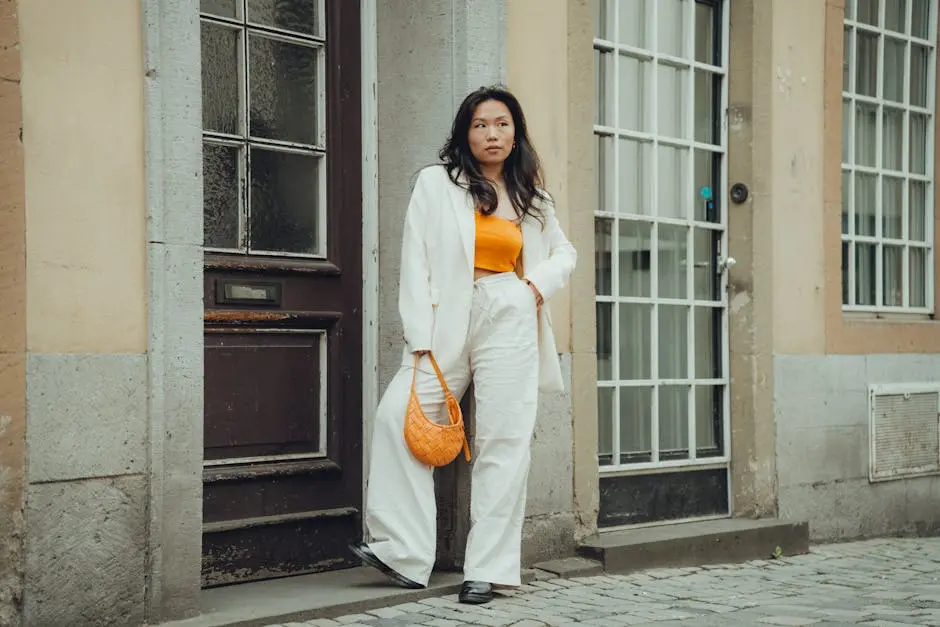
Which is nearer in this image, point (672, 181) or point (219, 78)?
point (219, 78)

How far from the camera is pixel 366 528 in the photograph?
238 inches

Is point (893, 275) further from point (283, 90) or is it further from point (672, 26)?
point (283, 90)

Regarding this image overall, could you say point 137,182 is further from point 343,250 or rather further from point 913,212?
point 913,212

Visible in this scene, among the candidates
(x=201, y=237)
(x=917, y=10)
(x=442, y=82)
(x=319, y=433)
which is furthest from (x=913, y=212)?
(x=201, y=237)

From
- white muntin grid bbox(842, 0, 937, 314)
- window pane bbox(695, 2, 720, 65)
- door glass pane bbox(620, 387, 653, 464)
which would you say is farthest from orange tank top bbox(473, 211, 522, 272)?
white muntin grid bbox(842, 0, 937, 314)

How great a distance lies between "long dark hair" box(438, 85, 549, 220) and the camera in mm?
5625

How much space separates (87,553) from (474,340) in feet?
5.85

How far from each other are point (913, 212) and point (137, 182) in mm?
5856

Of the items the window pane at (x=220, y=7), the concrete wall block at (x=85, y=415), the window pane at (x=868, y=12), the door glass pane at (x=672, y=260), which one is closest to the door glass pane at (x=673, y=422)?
the door glass pane at (x=672, y=260)

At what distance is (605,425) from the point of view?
23.0 feet

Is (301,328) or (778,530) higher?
(301,328)

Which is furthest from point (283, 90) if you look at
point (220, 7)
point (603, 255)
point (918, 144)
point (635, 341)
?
point (918, 144)

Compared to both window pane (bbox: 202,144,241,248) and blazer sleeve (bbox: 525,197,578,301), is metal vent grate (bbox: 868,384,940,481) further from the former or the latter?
window pane (bbox: 202,144,241,248)

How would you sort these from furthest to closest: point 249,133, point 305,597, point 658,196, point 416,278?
point 658,196, point 249,133, point 416,278, point 305,597
